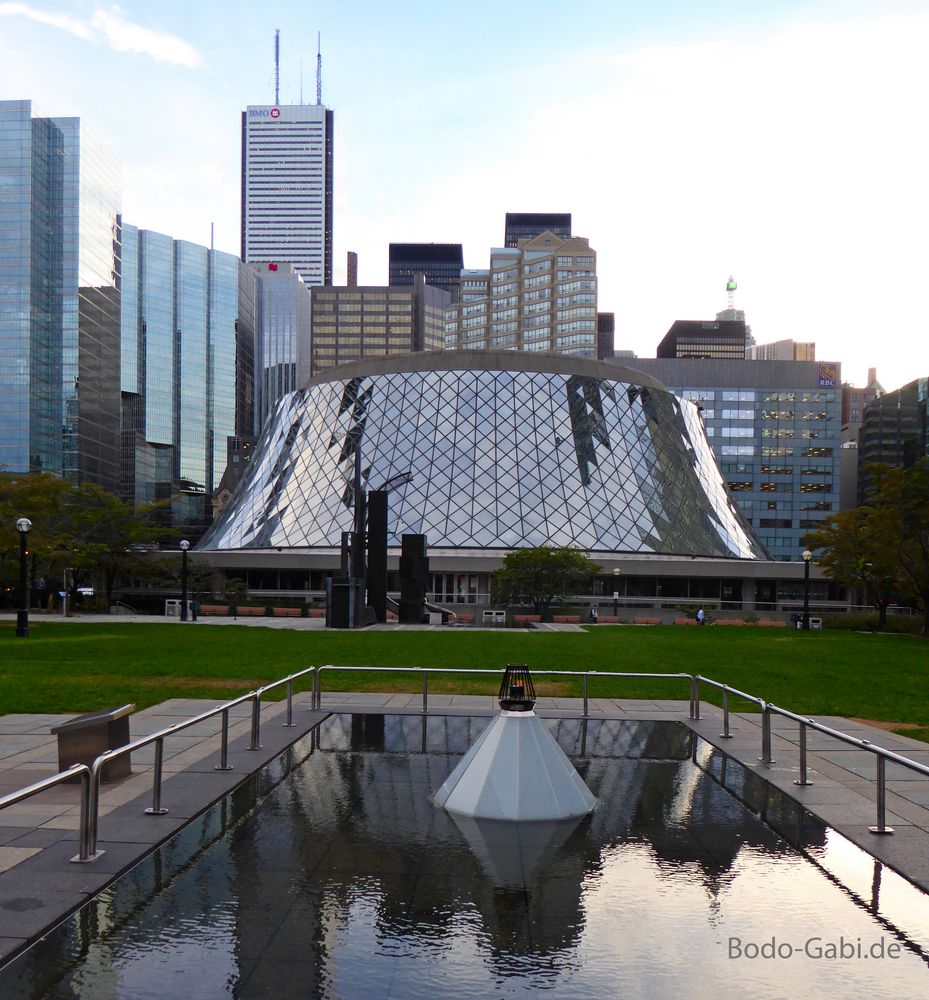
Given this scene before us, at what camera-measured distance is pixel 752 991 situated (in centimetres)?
527

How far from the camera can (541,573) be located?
171ft

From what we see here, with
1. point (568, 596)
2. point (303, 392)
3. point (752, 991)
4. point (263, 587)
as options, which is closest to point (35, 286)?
point (303, 392)

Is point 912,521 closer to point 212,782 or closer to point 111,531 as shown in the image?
point 212,782

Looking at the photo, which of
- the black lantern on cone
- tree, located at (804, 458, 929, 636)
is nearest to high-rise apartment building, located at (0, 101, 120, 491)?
tree, located at (804, 458, 929, 636)

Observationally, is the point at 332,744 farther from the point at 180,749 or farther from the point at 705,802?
the point at 705,802

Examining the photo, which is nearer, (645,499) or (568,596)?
(568,596)

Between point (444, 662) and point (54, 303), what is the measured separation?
128 metres

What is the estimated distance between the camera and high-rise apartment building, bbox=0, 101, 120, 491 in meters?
127

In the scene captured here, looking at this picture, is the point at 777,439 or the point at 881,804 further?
the point at 777,439

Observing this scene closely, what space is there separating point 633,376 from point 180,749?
71057 millimetres

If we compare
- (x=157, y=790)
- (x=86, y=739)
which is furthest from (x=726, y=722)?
(x=86, y=739)

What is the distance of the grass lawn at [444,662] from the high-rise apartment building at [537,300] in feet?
454

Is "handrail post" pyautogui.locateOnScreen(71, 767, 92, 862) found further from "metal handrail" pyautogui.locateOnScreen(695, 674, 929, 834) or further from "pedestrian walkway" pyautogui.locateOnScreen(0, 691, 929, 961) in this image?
"metal handrail" pyautogui.locateOnScreen(695, 674, 929, 834)

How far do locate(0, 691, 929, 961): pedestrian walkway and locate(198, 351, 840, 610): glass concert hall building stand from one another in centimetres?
4694
